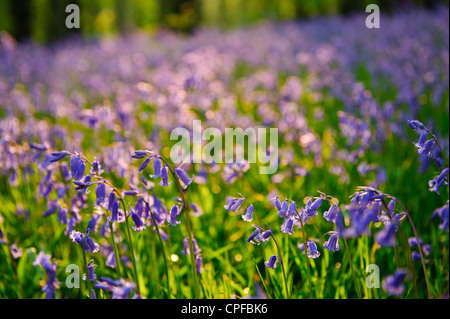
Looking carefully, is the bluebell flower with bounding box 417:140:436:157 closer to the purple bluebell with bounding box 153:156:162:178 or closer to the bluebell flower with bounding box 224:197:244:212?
the bluebell flower with bounding box 224:197:244:212

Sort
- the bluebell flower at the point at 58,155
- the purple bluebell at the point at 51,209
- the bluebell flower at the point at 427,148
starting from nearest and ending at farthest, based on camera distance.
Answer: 1. the bluebell flower at the point at 427,148
2. the bluebell flower at the point at 58,155
3. the purple bluebell at the point at 51,209

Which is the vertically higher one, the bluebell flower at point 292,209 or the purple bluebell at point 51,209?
the bluebell flower at point 292,209

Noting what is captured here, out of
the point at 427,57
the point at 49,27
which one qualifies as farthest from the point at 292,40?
the point at 49,27

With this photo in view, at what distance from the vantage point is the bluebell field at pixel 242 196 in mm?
1580

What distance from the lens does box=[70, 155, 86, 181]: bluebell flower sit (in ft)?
5.04

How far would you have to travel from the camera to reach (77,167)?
1540 mm

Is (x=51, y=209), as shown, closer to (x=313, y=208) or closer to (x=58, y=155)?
(x=58, y=155)

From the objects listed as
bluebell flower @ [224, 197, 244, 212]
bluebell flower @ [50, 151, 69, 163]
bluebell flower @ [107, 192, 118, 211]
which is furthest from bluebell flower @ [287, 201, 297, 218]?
bluebell flower @ [50, 151, 69, 163]

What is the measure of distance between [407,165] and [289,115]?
1056mm

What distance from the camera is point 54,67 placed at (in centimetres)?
837

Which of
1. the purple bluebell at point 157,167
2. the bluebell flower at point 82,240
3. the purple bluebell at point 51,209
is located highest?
the purple bluebell at point 157,167

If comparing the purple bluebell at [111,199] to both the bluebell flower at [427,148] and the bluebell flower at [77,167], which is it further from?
the bluebell flower at [427,148]

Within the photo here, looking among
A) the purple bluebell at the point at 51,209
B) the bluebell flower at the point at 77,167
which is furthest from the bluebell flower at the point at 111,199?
the purple bluebell at the point at 51,209
